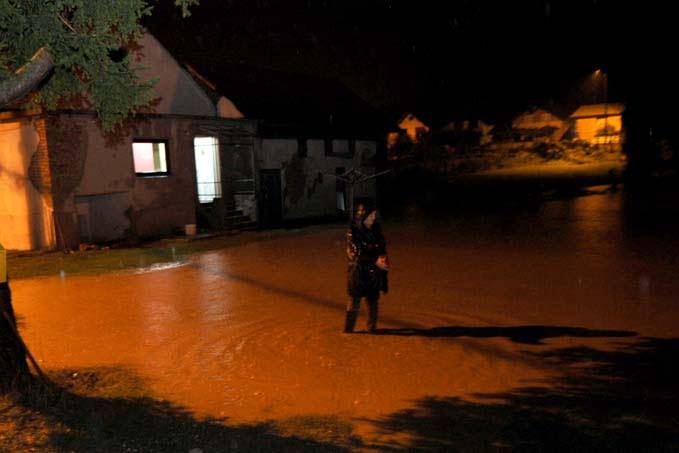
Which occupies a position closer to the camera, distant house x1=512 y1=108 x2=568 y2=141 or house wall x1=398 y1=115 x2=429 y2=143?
distant house x1=512 y1=108 x2=568 y2=141

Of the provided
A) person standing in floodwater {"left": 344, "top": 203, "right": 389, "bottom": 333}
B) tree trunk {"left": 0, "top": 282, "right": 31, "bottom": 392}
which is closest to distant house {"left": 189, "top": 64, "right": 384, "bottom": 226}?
person standing in floodwater {"left": 344, "top": 203, "right": 389, "bottom": 333}

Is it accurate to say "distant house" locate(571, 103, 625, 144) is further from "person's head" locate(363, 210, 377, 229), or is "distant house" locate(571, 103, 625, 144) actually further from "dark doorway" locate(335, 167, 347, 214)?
"person's head" locate(363, 210, 377, 229)

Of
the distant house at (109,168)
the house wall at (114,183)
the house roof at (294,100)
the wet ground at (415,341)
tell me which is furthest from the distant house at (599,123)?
the house wall at (114,183)

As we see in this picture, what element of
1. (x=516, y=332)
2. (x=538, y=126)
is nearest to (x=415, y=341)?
(x=516, y=332)

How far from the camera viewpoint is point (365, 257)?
7078 mm

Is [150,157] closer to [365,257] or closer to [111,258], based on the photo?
[111,258]

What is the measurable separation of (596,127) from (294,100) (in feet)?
99.0

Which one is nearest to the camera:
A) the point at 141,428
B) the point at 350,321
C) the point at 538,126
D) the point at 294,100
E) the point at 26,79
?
the point at 141,428

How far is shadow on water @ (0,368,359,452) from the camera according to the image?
4289 mm

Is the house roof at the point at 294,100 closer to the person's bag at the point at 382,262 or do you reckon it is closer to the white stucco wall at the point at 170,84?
the white stucco wall at the point at 170,84

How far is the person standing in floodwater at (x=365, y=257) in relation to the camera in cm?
704

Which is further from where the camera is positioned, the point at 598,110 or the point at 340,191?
the point at 598,110

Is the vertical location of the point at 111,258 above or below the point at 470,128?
below

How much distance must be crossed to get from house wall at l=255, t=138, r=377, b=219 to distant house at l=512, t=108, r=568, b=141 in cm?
2538
